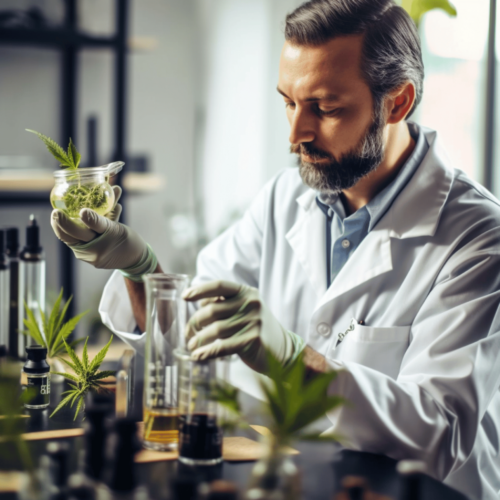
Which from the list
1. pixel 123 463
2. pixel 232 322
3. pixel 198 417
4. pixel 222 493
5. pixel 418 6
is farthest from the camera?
pixel 418 6

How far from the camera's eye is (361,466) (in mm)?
859

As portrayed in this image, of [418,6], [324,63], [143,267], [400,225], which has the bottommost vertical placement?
[143,267]

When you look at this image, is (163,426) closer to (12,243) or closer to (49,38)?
(12,243)

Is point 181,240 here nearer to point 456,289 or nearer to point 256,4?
point 256,4

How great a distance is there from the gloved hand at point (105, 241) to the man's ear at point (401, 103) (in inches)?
26.4

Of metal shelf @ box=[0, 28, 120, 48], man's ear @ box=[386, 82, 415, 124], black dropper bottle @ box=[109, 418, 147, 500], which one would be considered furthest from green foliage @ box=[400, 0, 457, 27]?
metal shelf @ box=[0, 28, 120, 48]

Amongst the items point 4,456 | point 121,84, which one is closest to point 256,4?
point 121,84

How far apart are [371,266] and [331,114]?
352mm

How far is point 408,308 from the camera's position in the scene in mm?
1300

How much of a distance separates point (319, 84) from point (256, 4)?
2.36 metres

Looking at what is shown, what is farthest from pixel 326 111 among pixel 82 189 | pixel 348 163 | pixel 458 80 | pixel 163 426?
pixel 458 80

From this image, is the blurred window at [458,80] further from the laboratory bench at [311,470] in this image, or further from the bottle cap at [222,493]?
the bottle cap at [222,493]

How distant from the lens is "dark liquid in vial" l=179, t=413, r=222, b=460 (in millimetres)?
795

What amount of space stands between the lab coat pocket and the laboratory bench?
1.26 feet
